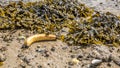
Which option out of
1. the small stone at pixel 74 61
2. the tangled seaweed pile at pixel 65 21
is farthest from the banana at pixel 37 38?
the small stone at pixel 74 61

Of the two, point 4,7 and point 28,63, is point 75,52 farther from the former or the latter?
point 4,7

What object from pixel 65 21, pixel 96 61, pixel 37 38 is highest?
pixel 65 21

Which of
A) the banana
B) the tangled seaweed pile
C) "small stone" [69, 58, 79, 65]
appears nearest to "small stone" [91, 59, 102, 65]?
"small stone" [69, 58, 79, 65]

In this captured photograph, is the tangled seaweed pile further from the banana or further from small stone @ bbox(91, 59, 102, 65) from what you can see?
small stone @ bbox(91, 59, 102, 65)

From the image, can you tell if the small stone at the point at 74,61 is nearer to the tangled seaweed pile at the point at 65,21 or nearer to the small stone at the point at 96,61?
the small stone at the point at 96,61

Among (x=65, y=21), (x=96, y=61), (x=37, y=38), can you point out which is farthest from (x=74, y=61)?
(x=65, y=21)

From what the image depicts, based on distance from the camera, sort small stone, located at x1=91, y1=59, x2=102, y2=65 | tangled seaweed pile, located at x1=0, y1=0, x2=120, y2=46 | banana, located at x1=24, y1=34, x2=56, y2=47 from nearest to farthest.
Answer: small stone, located at x1=91, y1=59, x2=102, y2=65 < banana, located at x1=24, y1=34, x2=56, y2=47 < tangled seaweed pile, located at x1=0, y1=0, x2=120, y2=46

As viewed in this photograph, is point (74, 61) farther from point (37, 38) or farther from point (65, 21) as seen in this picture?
point (65, 21)

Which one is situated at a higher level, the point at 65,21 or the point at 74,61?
the point at 65,21
